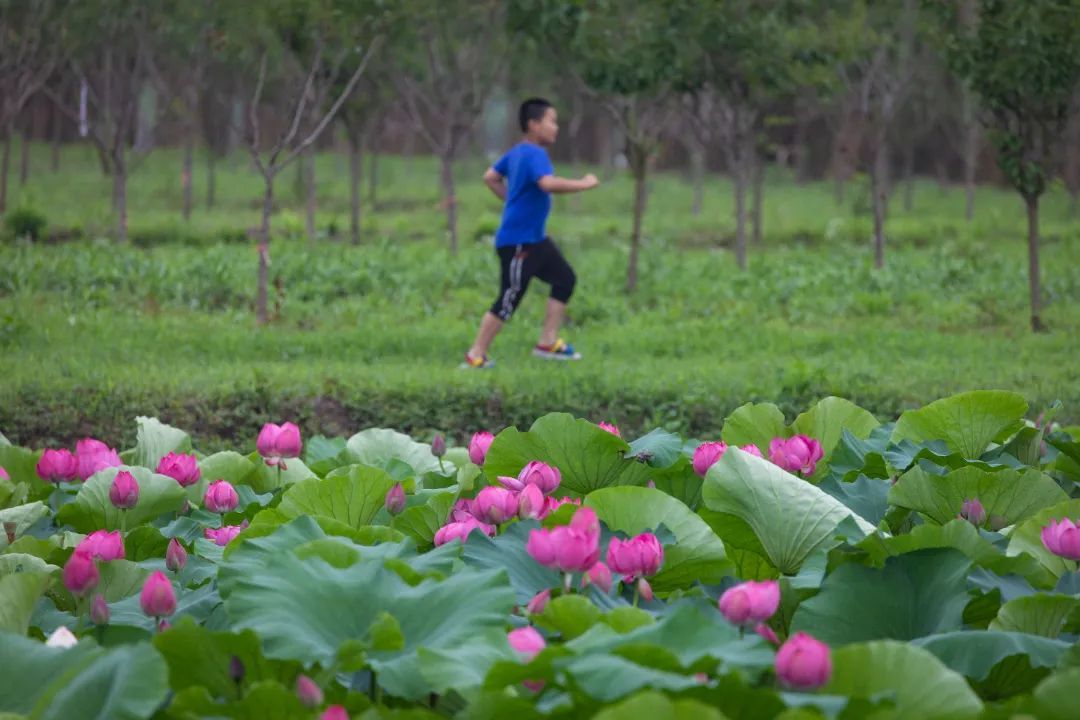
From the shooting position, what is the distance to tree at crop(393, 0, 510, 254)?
1570 cm

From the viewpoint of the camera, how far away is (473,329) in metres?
10.1

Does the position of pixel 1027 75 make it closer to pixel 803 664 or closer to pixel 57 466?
pixel 57 466

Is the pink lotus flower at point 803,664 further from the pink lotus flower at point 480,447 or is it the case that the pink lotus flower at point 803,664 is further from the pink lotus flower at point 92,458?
the pink lotus flower at point 92,458

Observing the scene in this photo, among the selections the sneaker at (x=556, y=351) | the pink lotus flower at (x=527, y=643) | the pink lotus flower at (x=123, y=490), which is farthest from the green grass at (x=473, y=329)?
the pink lotus flower at (x=527, y=643)

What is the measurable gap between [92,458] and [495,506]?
0.99m

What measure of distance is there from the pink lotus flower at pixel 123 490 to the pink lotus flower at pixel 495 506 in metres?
0.61

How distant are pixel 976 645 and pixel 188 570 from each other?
1108mm

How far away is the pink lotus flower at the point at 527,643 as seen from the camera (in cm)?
140

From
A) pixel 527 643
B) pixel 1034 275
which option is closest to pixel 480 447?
pixel 527 643

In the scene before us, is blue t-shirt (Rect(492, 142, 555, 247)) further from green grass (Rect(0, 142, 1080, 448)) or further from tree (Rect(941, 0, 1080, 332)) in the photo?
tree (Rect(941, 0, 1080, 332))

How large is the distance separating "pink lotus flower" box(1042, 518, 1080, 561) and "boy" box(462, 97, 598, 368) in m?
6.52

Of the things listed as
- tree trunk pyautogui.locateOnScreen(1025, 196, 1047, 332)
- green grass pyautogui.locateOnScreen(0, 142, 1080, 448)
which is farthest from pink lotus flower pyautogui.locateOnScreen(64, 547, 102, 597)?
tree trunk pyautogui.locateOnScreen(1025, 196, 1047, 332)

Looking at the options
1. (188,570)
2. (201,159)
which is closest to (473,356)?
(188,570)

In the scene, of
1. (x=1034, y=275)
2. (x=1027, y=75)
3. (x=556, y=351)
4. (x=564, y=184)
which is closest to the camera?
(x=564, y=184)
